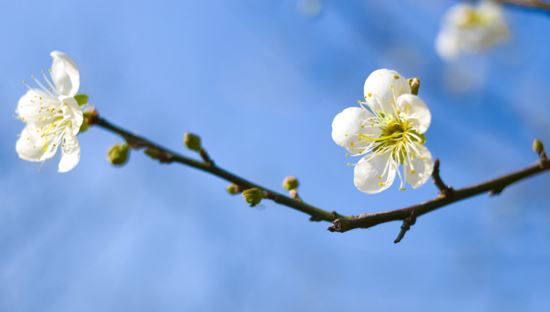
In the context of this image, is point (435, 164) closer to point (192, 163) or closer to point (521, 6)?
point (192, 163)

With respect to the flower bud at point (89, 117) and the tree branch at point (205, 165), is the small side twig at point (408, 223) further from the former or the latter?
the flower bud at point (89, 117)

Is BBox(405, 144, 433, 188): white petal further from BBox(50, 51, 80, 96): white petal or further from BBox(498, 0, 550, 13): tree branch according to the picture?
BBox(50, 51, 80, 96): white petal

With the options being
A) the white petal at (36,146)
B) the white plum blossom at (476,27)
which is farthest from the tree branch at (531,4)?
the white plum blossom at (476,27)

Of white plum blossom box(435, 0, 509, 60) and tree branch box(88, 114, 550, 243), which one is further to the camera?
white plum blossom box(435, 0, 509, 60)


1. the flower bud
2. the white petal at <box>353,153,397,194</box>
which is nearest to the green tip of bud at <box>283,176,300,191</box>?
the white petal at <box>353,153,397,194</box>

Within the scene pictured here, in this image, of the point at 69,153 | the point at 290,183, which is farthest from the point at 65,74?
the point at 290,183

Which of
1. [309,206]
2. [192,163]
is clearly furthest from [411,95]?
[192,163]
